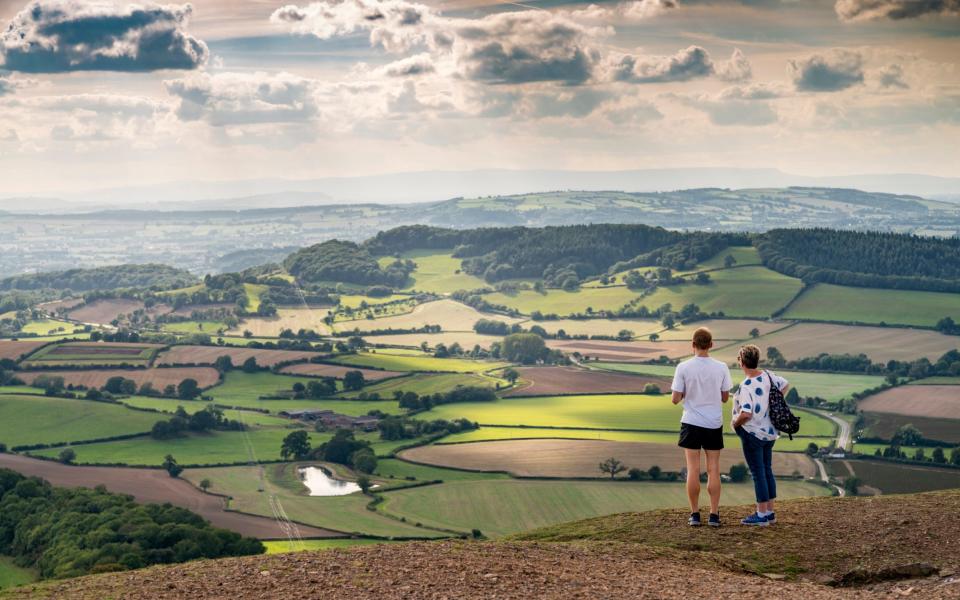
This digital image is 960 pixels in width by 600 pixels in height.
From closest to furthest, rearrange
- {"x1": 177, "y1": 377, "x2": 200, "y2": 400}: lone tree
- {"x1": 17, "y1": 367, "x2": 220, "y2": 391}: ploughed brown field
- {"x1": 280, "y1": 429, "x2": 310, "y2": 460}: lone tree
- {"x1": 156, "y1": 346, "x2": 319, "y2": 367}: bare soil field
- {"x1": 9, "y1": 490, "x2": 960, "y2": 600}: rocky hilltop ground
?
{"x1": 9, "y1": 490, "x2": 960, "y2": 600}: rocky hilltop ground → {"x1": 280, "y1": 429, "x2": 310, "y2": 460}: lone tree → {"x1": 177, "y1": 377, "x2": 200, "y2": 400}: lone tree → {"x1": 17, "y1": 367, "x2": 220, "y2": 391}: ploughed brown field → {"x1": 156, "y1": 346, "x2": 319, "y2": 367}: bare soil field

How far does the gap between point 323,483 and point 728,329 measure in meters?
78.6

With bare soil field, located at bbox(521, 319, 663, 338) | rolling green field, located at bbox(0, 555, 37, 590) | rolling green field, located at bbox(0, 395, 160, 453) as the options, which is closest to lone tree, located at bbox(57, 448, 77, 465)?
rolling green field, located at bbox(0, 395, 160, 453)

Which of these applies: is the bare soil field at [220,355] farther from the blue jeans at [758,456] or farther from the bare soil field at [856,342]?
the blue jeans at [758,456]

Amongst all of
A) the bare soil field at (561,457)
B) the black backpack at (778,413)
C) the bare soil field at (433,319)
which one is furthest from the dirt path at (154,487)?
the bare soil field at (433,319)

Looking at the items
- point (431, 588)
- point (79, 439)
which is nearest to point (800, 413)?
point (79, 439)

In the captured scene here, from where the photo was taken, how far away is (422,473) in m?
80.7

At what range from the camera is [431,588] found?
15.7 m

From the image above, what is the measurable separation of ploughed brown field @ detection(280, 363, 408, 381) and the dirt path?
131 ft

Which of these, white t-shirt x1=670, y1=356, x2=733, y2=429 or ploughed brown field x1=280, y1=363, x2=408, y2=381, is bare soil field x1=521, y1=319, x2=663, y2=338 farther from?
white t-shirt x1=670, y1=356, x2=733, y2=429

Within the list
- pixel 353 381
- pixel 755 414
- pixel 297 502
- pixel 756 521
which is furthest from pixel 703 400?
pixel 353 381

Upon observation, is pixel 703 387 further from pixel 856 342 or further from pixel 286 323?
pixel 286 323

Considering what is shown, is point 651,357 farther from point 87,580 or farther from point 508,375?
point 87,580

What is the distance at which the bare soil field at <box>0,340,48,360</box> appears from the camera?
13262 centimetres

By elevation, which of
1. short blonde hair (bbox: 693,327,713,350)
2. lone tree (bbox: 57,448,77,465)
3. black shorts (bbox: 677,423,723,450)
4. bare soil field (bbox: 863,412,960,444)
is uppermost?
short blonde hair (bbox: 693,327,713,350)
